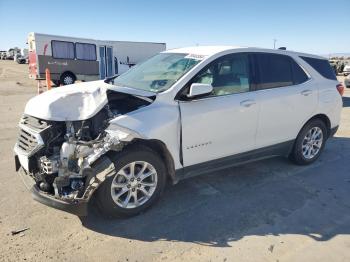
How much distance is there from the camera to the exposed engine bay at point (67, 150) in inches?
127

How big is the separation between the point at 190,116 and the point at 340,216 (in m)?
2.09

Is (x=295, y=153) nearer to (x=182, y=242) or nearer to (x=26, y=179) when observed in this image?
(x=182, y=242)

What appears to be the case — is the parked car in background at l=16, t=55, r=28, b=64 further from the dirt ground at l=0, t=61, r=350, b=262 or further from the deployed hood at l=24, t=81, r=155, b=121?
the deployed hood at l=24, t=81, r=155, b=121

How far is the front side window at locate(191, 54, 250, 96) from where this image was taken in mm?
3969

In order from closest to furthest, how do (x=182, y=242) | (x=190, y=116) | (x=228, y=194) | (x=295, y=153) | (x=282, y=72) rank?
(x=182, y=242) → (x=190, y=116) → (x=228, y=194) → (x=282, y=72) → (x=295, y=153)

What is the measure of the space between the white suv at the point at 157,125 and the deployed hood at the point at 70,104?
1 cm

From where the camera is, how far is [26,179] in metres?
3.55

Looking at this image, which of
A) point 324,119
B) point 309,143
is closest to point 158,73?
point 309,143

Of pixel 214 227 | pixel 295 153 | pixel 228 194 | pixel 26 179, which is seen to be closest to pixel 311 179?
pixel 295 153

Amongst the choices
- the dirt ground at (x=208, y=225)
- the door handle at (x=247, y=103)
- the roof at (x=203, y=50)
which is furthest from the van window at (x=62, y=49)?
the door handle at (x=247, y=103)

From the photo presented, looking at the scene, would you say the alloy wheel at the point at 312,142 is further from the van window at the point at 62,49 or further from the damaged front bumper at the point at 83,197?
the van window at the point at 62,49

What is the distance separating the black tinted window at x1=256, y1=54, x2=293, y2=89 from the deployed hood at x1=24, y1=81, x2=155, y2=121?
168 cm

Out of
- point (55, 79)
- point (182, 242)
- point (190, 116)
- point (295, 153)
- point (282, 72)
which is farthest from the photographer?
point (55, 79)

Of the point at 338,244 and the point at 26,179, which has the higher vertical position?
the point at 26,179
